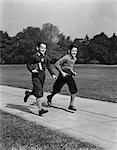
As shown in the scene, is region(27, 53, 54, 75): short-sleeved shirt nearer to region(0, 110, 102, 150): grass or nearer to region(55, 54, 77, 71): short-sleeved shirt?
region(55, 54, 77, 71): short-sleeved shirt

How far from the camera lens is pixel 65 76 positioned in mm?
7125

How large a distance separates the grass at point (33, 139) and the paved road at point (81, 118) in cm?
25

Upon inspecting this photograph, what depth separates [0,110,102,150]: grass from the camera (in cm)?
437

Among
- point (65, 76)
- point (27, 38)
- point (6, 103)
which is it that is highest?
point (27, 38)

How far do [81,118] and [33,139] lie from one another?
1854 mm

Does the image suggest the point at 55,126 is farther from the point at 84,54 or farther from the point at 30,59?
Answer: the point at 84,54

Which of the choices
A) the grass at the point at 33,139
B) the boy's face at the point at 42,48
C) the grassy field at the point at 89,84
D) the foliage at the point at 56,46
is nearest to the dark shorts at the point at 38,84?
the boy's face at the point at 42,48

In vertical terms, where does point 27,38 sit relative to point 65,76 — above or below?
above

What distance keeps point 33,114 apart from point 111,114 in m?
1.70

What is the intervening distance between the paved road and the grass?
254 millimetres

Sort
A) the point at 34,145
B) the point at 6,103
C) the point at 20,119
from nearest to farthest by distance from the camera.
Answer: the point at 34,145, the point at 20,119, the point at 6,103

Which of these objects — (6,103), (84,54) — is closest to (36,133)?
(6,103)

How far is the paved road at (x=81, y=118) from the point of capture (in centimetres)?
500

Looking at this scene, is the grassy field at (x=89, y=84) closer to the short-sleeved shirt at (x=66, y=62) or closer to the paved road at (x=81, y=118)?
the paved road at (x=81, y=118)
